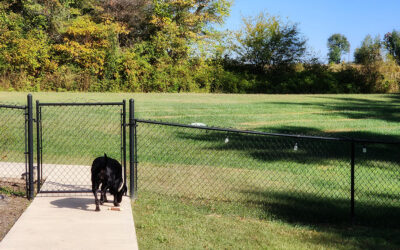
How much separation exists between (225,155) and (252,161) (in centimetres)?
79

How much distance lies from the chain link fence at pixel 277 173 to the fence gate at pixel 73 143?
2.79 feet

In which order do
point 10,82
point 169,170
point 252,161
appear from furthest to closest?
point 10,82 → point 252,161 → point 169,170

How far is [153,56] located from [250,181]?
25480 millimetres

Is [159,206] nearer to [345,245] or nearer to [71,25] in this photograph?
[345,245]

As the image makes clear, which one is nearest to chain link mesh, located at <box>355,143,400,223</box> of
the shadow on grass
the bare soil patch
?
the bare soil patch

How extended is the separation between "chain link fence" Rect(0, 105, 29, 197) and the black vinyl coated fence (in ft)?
0.17

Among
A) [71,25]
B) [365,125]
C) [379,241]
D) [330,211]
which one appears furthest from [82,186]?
[71,25]

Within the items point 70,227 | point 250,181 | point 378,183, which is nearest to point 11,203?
point 70,227

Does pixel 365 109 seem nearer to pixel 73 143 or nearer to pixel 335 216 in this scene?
pixel 73 143

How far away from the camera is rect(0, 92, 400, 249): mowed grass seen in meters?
6.06

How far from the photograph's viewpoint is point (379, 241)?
5902 mm

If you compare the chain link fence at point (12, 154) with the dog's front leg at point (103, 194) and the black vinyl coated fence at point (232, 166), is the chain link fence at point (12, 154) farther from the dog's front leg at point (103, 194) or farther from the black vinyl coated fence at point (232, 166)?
the dog's front leg at point (103, 194)

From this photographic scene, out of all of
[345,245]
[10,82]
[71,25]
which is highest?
[71,25]

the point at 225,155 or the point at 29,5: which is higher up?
the point at 29,5
